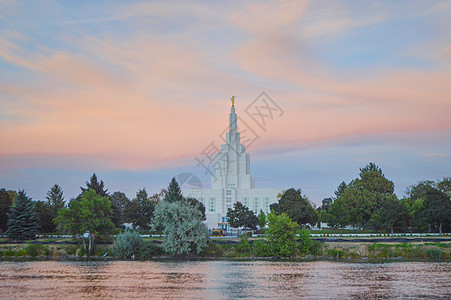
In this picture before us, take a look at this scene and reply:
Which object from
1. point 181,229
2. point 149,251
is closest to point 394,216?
point 181,229

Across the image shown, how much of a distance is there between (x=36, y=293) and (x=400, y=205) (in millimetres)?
53503

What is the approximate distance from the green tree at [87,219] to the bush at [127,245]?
14.0 feet

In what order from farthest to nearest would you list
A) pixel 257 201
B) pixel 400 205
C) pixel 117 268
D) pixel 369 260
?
pixel 257 201 → pixel 400 205 → pixel 369 260 → pixel 117 268

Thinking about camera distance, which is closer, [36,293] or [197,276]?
[36,293]

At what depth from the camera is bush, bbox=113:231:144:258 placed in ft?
181

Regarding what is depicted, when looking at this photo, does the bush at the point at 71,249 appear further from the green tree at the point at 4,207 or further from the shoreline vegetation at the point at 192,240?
the green tree at the point at 4,207

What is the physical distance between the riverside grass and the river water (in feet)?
19.8

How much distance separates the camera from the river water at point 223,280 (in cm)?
2998

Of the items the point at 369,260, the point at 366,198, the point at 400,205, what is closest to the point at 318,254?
the point at 369,260

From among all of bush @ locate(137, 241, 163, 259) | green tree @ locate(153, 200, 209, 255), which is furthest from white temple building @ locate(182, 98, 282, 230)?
green tree @ locate(153, 200, 209, 255)

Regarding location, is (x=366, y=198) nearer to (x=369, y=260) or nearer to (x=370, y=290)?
(x=369, y=260)

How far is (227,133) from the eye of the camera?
110m

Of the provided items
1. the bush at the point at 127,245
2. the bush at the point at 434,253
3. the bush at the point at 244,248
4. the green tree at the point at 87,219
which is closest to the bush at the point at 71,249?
the green tree at the point at 87,219

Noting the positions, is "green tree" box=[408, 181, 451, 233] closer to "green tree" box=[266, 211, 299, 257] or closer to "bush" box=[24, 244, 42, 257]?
"green tree" box=[266, 211, 299, 257]
